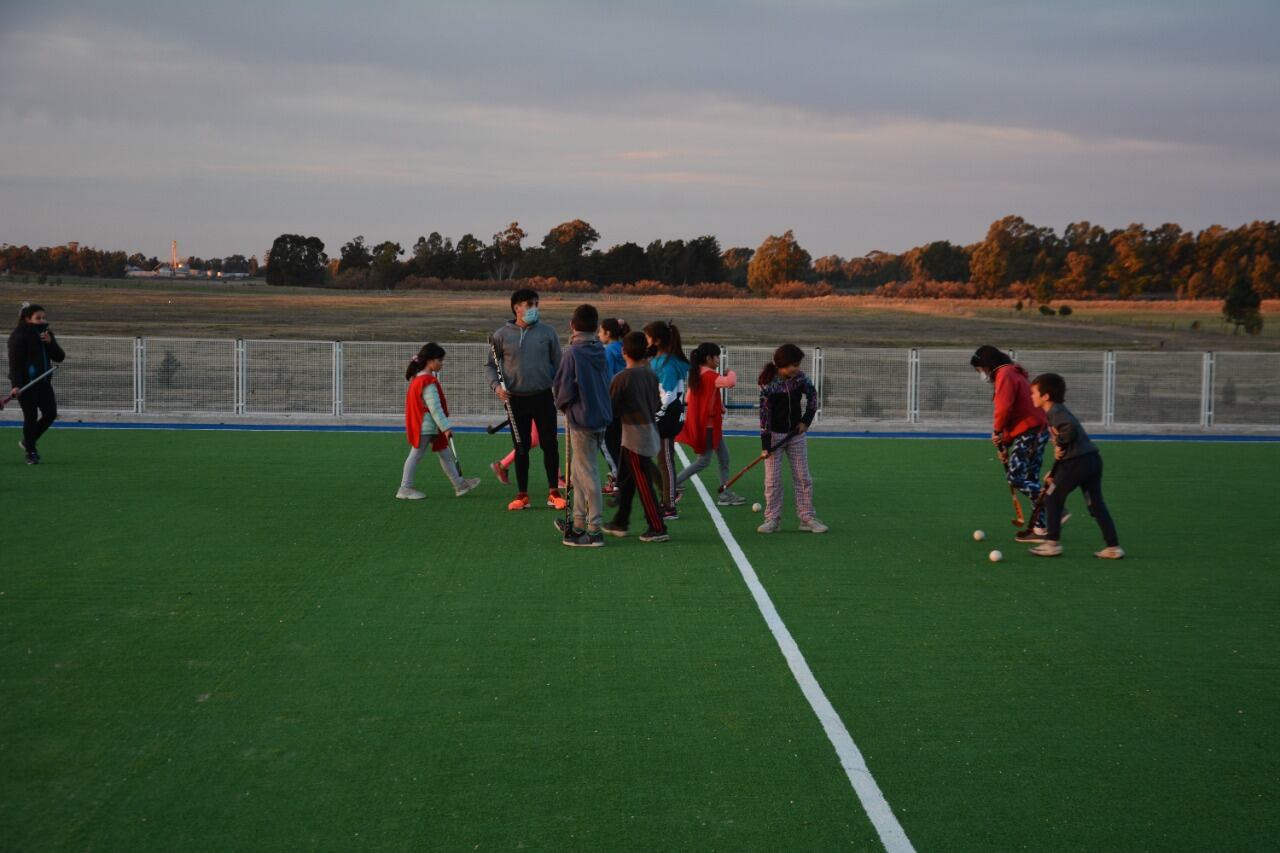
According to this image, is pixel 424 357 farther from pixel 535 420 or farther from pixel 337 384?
pixel 337 384

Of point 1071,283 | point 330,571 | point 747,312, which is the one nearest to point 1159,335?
point 747,312

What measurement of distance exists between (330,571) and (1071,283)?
4034 inches

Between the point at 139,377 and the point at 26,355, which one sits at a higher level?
the point at 26,355

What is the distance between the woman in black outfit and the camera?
1502 cm

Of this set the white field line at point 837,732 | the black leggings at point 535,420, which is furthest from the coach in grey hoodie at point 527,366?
the white field line at point 837,732

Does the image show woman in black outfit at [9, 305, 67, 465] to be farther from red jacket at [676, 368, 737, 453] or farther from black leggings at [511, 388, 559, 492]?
red jacket at [676, 368, 737, 453]

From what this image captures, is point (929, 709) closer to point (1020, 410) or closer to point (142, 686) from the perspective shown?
point (142, 686)

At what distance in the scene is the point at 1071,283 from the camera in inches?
4102

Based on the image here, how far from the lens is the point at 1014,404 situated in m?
10.9

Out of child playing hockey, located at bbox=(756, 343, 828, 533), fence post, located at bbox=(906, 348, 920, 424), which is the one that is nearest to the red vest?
child playing hockey, located at bbox=(756, 343, 828, 533)

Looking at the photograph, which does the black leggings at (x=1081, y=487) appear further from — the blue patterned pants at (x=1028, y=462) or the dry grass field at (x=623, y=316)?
the dry grass field at (x=623, y=316)

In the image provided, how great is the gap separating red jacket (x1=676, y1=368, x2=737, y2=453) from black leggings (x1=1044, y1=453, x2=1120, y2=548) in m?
3.16

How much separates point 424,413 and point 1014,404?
18.3 feet

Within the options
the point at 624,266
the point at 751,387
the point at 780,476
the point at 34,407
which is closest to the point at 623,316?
the point at 624,266
